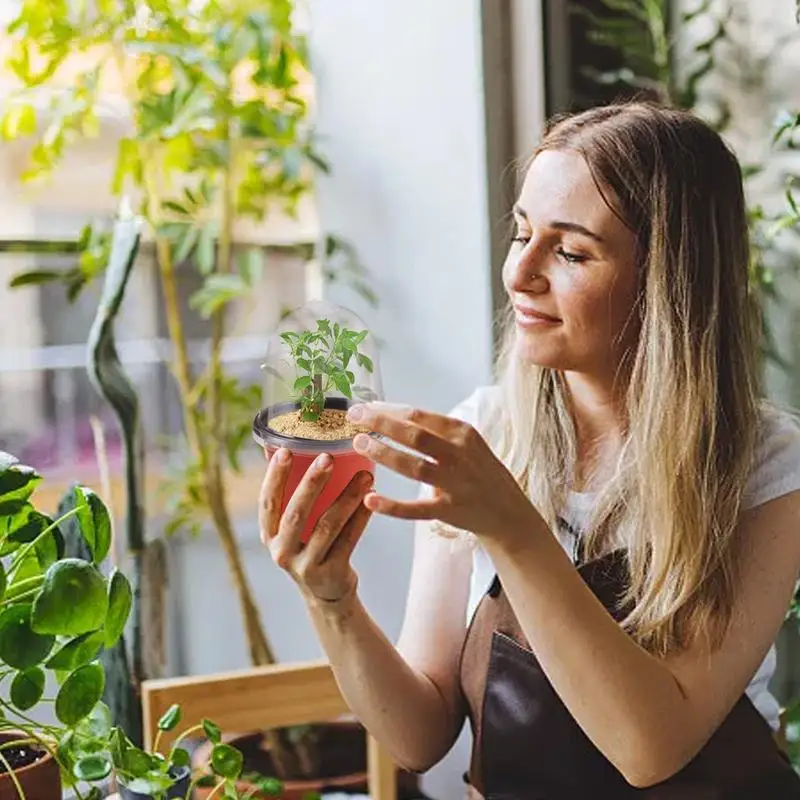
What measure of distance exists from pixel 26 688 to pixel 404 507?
0.97 ft

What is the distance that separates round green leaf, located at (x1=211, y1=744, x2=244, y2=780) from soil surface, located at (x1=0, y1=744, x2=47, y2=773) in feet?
0.43

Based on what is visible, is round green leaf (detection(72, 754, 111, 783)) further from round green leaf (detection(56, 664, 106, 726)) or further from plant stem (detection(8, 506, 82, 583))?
plant stem (detection(8, 506, 82, 583))

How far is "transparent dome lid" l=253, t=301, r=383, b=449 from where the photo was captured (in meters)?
0.98

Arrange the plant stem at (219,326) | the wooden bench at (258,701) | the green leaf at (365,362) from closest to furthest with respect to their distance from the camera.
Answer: the green leaf at (365,362) < the wooden bench at (258,701) < the plant stem at (219,326)

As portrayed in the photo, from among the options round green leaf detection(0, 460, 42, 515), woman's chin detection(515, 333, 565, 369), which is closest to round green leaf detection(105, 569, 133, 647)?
round green leaf detection(0, 460, 42, 515)

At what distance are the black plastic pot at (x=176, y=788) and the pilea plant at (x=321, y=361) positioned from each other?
304 millimetres

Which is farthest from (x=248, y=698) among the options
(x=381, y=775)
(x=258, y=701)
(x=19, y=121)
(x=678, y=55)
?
(x=678, y=55)

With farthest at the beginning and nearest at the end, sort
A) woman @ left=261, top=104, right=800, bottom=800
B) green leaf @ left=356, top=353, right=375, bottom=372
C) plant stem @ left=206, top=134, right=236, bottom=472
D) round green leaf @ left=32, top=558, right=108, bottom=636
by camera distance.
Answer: plant stem @ left=206, top=134, right=236, bottom=472 < woman @ left=261, top=104, right=800, bottom=800 < green leaf @ left=356, top=353, right=375, bottom=372 < round green leaf @ left=32, top=558, right=108, bottom=636

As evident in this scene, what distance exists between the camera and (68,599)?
0.82m

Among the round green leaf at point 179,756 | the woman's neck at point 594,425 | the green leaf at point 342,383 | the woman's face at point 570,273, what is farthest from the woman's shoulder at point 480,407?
the round green leaf at point 179,756

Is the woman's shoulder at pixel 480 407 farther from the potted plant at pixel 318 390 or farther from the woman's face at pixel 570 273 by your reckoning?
the potted plant at pixel 318 390

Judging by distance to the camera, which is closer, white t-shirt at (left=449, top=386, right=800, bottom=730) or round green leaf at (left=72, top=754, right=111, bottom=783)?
round green leaf at (left=72, top=754, right=111, bottom=783)

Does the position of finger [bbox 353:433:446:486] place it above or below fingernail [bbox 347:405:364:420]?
below

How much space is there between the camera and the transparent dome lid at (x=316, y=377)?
Result: 38.7 inches
